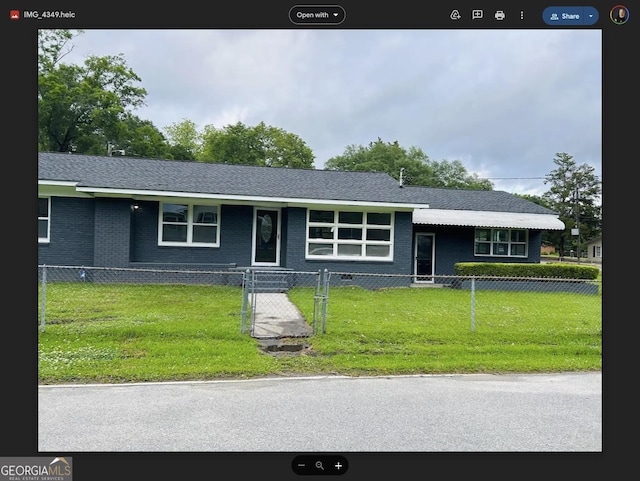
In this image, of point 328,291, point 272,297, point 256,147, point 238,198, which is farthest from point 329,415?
point 256,147

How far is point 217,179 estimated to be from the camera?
548 inches

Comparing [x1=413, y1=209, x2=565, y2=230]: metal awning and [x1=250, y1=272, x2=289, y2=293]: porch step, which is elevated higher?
[x1=413, y1=209, x2=565, y2=230]: metal awning

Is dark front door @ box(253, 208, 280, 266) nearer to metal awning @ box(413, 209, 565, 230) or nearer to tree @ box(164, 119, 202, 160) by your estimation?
metal awning @ box(413, 209, 565, 230)

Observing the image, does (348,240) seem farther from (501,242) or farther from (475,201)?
(475,201)

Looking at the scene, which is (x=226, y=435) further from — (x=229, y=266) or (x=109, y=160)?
(x=109, y=160)

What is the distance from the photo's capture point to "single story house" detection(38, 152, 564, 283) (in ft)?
41.0

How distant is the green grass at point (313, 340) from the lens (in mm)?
4898

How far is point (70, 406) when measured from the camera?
3.28m

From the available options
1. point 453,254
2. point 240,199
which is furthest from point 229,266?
point 453,254
